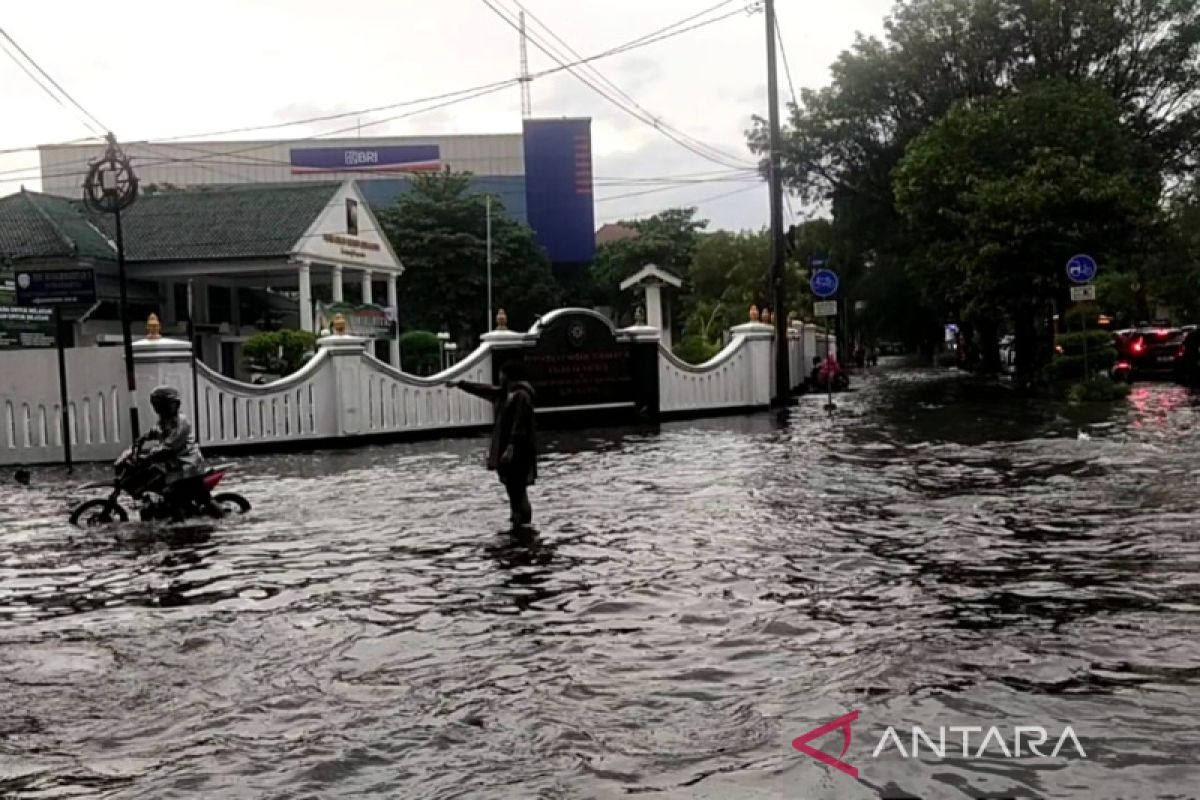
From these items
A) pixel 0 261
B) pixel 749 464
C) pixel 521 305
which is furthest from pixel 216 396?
pixel 521 305

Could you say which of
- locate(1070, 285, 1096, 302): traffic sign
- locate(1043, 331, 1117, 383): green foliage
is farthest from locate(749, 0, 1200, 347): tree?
locate(1070, 285, 1096, 302): traffic sign

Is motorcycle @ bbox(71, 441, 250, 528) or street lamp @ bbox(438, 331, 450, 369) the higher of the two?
street lamp @ bbox(438, 331, 450, 369)

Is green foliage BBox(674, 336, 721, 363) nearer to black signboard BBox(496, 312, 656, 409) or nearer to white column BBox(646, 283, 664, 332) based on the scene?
white column BBox(646, 283, 664, 332)

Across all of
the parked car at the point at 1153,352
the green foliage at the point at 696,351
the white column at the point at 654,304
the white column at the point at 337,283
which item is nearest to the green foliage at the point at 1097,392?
the parked car at the point at 1153,352

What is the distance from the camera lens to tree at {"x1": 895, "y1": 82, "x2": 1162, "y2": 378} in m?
26.9

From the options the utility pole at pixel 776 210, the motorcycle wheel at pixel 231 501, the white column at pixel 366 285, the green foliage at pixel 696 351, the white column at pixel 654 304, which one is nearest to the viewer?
the motorcycle wheel at pixel 231 501

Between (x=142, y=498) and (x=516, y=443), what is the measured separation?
3.41 m

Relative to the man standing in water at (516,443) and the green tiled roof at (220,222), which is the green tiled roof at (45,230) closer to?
the green tiled roof at (220,222)

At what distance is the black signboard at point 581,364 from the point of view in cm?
2161

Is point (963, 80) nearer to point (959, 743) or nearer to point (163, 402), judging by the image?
point (163, 402)

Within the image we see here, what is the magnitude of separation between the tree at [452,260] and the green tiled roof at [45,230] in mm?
19289

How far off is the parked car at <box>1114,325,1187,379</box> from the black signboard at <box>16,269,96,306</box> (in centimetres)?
2544

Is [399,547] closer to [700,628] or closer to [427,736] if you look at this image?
[700,628]

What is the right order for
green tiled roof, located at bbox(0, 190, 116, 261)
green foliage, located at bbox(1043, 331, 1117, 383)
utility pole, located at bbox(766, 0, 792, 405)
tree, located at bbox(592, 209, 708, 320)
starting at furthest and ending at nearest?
tree, located at bbox(592, 209, 708, 320) → green tiled roof, located at bbox(0, 190, 116, 261) → green foliage, located at bbox(1043, 331, 1117, 383) → utility pole, located at bbox(766, 0, 792, 405)
